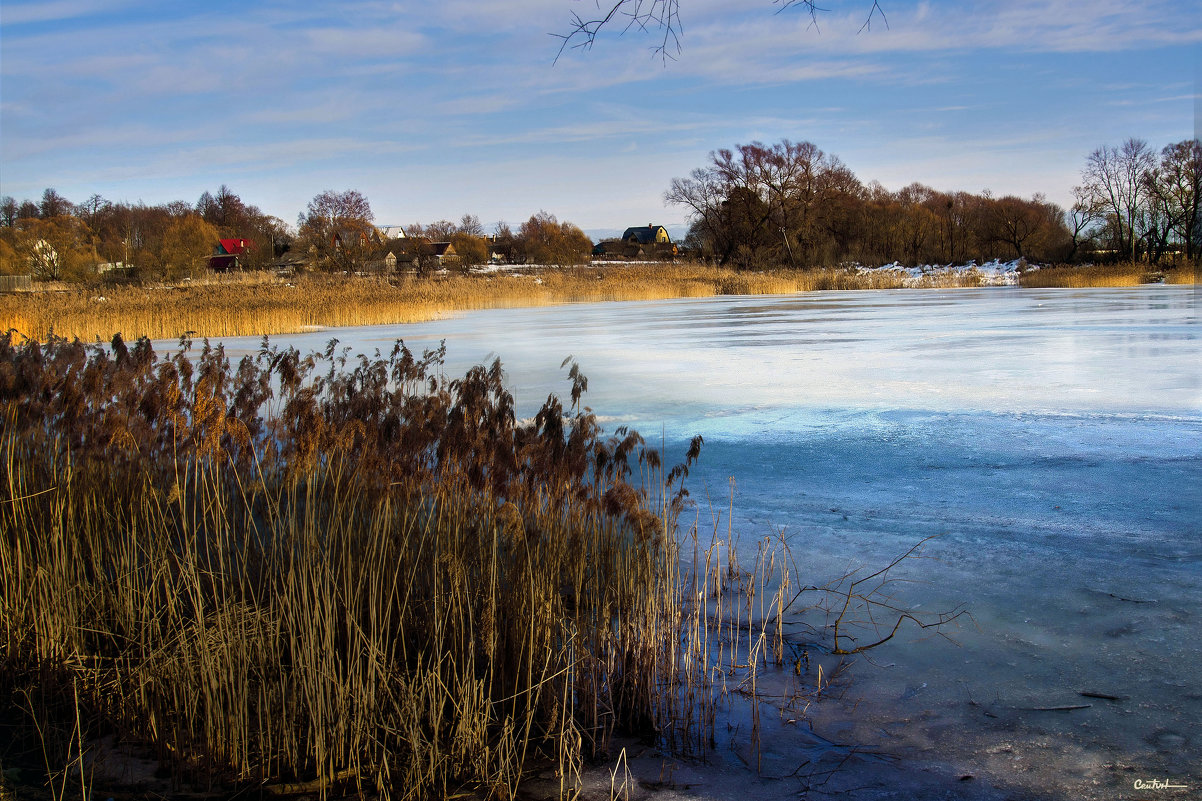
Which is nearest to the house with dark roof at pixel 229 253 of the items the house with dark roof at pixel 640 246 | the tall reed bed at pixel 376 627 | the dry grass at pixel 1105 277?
the house with dark roof at pixel 640 246

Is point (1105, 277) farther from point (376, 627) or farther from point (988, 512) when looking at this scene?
point (376, 627)

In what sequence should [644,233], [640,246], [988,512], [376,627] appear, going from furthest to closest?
1. [644,233]
2. [640,246]
3. [988,512]
4. [376,627]

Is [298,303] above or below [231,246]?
below

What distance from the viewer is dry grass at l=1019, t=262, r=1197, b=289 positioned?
3203 centimetres

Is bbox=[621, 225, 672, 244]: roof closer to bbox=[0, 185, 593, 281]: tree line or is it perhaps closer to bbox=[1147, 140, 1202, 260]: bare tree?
bbox=[0, 185, 593, 281]: tree line

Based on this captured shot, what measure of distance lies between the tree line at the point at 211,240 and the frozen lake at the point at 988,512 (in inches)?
1324

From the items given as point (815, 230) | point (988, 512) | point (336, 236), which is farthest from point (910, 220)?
point (988, 512)

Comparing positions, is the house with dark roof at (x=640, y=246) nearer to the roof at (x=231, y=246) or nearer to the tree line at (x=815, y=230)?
the tree line at (x=815, y=230)

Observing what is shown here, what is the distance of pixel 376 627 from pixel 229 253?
8460 cm

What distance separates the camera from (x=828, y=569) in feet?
12.1

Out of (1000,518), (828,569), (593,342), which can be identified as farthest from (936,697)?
(593,342)

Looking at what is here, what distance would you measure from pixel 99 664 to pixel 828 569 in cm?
273

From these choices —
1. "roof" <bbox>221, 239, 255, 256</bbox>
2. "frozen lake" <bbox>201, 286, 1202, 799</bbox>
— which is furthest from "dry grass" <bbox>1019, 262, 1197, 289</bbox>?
"roof" <bbox>221, 239, 255, 256</bbox>

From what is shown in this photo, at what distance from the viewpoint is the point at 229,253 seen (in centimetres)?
7906
